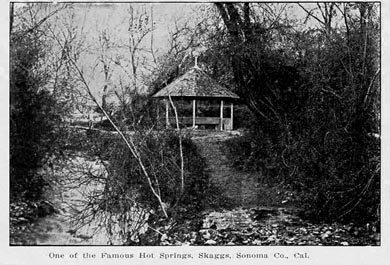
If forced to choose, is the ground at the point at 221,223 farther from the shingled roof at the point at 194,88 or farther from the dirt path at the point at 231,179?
the shingled roof at the point at 194,88

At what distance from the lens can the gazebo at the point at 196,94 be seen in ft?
14.7

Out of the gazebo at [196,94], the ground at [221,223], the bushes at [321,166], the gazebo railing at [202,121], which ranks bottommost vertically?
the ground at [221,223]

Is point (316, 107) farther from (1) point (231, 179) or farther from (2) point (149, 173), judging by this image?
(2) point (149, 173)

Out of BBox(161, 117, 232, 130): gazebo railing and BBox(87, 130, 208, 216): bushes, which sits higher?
BBox(161, 117, 232, 130): gazebo railing

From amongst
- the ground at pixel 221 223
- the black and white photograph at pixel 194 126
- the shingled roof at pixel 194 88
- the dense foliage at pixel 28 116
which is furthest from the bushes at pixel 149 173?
the dense foliage at pixel 28 116

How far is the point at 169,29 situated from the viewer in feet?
14.7

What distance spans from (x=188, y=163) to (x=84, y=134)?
0.91 m

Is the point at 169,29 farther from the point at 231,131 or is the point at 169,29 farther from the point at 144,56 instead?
the point at 231,131

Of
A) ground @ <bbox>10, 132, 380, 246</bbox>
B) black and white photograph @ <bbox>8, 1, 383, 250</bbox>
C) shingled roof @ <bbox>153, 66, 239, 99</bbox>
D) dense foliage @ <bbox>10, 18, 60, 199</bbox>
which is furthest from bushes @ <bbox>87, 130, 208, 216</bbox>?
dense foliage @ <bbox>10, 18, 60, 199</bbox>

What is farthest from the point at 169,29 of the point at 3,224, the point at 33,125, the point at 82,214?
the point at 3,224

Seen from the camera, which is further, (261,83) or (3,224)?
(261,83)

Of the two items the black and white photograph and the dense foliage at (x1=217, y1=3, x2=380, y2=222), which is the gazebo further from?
the dense foliage at (x1=217, y1=3, x2=380, y2=222)

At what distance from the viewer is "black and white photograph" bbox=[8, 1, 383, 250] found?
14.4 ft

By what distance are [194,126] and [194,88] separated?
32cm
